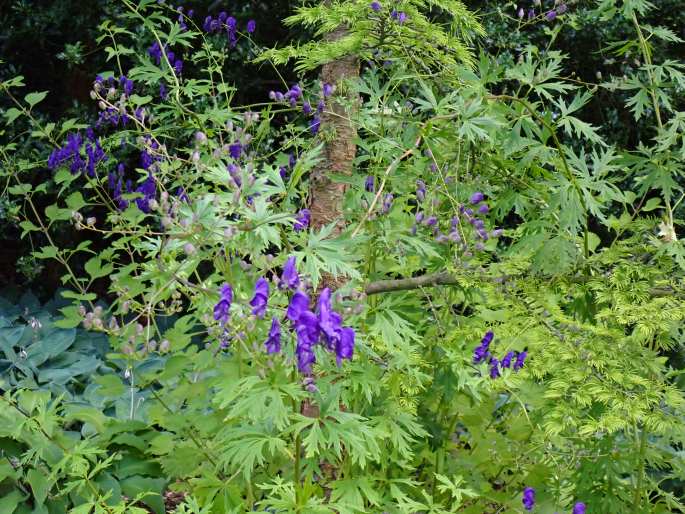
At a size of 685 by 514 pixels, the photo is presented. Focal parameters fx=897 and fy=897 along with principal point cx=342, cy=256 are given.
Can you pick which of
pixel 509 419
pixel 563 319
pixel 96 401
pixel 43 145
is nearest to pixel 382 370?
pixel 563 319

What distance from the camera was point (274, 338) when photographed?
1895mm

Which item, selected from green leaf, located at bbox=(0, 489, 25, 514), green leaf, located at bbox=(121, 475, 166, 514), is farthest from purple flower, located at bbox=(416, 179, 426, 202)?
green leaf, located at bbox=(0, 489, 25, 514)

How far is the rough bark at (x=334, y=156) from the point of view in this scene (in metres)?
2.99

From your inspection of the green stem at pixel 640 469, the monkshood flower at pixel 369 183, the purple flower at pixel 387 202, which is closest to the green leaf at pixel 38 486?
the monkshood flower at pixel 369 183

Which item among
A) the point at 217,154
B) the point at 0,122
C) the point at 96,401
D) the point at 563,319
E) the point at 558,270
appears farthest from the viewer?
the point at 0,122

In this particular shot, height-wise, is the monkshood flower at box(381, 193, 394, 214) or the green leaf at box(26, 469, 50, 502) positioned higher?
the monkshood flower at box(381, 193, 394, 214)

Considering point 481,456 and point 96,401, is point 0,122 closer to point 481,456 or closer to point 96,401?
point 96,401

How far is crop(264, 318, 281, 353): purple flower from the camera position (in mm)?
1883

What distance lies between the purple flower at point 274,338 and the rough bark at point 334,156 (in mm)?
1103

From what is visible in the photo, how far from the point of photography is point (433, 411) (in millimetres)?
3184

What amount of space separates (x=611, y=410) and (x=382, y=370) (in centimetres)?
68

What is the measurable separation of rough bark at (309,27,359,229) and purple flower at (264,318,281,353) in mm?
1103

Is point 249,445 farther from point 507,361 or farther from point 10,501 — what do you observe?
point 10,501

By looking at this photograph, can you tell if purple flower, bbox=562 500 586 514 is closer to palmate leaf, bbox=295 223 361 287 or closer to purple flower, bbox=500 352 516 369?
purple flower, bbox=500 352 516 369
